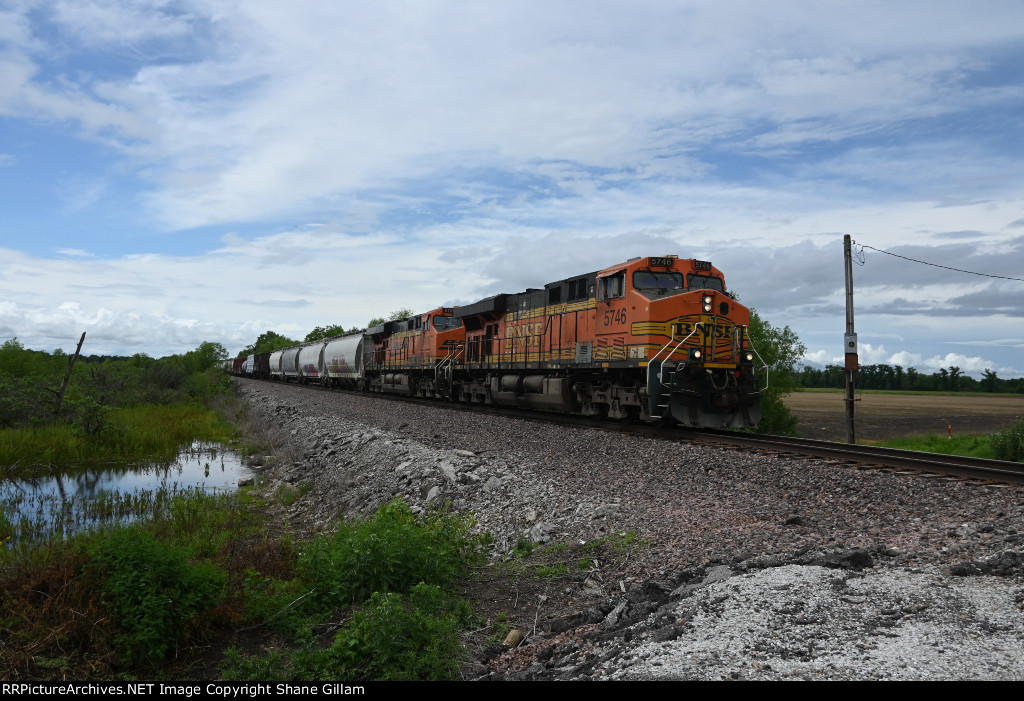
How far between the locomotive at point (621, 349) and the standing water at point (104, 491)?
8.20m

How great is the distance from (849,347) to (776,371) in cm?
2466

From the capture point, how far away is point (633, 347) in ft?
48.5

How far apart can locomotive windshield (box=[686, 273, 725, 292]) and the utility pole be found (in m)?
4.25

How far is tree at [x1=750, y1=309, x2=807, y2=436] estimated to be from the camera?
3909 cm

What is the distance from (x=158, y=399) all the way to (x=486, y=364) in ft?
81.7

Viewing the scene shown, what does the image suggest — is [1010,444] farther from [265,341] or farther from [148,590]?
[265,341]

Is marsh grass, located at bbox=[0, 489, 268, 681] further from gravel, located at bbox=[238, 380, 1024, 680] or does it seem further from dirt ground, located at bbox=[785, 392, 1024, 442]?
dirt ground, located at bbox=[785, 392, 1024, 442]

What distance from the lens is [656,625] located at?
4.62 meters

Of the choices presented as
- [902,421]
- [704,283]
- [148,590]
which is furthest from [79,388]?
[902,421]

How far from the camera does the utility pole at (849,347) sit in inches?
697

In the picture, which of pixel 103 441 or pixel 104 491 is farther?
pixel 103 441

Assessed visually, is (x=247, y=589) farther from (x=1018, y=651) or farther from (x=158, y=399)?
(x=158, y=399)
